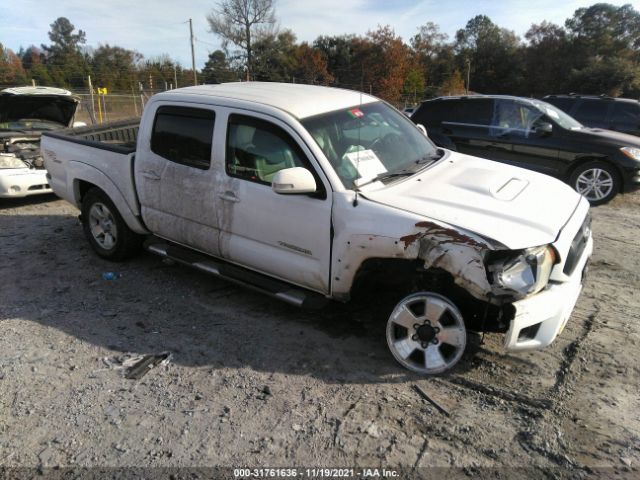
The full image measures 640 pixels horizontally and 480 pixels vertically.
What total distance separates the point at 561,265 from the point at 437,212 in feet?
2.87

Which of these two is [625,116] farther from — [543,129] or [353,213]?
[353,213]

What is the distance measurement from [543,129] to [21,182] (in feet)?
27.8

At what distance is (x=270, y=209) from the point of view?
12.4ft

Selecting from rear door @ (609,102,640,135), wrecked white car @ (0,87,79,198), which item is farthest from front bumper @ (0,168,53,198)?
rear door @ (609,102,640,135)

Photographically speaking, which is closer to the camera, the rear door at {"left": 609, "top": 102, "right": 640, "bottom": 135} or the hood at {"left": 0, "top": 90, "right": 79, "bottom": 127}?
the hood at {"left": 0, "top": 90, "right": 79, "bottom": 127}

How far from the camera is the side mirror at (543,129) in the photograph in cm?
823

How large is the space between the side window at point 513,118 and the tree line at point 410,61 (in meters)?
30.0

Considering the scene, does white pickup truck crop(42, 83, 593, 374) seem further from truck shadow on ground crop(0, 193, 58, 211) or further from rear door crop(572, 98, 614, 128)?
rear door crop(572, 98, 614, 128)

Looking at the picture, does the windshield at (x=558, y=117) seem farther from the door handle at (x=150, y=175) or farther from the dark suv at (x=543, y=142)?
the door handle at (x=150, y=175)

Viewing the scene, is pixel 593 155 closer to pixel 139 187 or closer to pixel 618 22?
pixel 139 187

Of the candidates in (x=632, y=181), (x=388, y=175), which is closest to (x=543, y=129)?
(x=632, y=181)

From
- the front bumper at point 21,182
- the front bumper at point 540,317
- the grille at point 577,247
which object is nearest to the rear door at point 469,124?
the grille at point 577,247

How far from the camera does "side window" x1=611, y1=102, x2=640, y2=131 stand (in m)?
11.1

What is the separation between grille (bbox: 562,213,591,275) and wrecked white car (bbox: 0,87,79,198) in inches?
290
